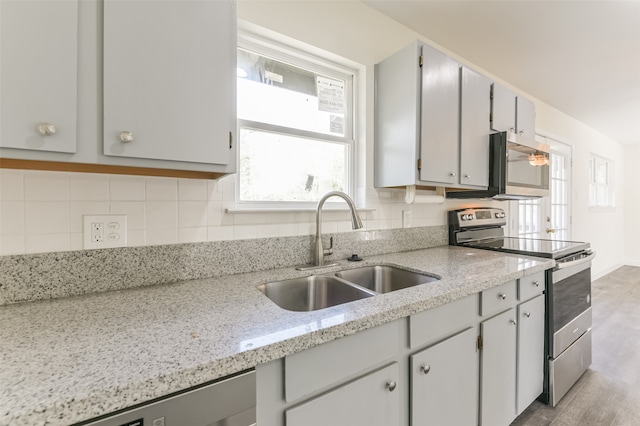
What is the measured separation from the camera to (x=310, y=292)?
1.34m

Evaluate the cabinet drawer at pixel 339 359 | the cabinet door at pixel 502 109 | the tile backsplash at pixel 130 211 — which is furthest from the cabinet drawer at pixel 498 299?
the cabinet door at pixel 502 109

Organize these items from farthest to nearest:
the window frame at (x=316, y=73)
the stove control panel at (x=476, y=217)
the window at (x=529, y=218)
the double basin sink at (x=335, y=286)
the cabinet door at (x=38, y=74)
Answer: the window at (x=529, y=218) < the stove control panel at (x=476, y=217) < the window frame at (x=316, y=73) < the double basin sink at (x=335, y=286) < the cabinet door at (x=38, y=74)

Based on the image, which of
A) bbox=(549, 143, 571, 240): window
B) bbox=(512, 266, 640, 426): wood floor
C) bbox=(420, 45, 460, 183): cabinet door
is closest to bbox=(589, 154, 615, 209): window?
bbox=(549, 143, 571, 240): window

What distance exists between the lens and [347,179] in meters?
1.84

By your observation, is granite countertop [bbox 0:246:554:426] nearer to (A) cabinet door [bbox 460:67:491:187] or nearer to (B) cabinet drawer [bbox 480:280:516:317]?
(B) cabinet drawer [bbox 480:280:516:317]

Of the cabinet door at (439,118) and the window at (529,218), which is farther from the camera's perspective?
the window at (529,218)

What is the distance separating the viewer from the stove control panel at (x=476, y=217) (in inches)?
88.4

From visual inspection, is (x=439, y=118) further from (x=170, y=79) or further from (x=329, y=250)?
(x=170, y=79)

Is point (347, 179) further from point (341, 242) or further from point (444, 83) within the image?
point (444, 83)

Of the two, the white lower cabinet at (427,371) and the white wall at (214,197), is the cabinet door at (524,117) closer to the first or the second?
the white wall at (214,197)

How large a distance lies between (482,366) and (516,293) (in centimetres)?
45

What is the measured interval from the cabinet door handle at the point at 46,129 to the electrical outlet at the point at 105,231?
0.39 meters

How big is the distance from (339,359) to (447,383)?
2.06ft

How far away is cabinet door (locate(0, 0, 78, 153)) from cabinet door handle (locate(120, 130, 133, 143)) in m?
0.10
